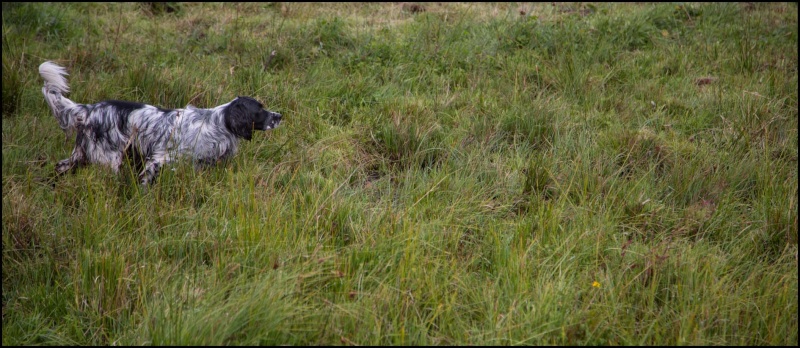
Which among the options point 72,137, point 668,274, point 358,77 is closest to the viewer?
point 668,274

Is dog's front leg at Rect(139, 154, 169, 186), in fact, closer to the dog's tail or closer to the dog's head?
the dog's head

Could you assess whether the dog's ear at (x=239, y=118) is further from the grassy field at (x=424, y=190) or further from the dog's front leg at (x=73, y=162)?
the dog's front leg at (x=73, y=162)

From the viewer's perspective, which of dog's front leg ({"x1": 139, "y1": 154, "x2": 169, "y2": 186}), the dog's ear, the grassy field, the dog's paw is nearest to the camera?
the grassy field

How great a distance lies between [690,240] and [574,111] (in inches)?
83.5

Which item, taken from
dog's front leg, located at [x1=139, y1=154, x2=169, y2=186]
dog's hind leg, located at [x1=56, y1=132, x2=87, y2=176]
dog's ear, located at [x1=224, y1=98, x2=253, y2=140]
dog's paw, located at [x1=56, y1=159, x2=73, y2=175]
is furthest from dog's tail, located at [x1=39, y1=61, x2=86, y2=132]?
dog's ear, located at [x1=224, y1=98, x2=253, y2=140]

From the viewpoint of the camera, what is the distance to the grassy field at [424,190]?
314cm

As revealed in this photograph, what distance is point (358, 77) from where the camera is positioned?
6645 millimetres

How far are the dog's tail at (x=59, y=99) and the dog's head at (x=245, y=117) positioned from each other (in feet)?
3.56

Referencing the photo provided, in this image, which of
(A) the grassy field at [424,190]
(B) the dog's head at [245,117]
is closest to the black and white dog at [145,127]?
(B) the dog's head at [245,117]

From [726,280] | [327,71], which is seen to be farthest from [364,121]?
[726,280]

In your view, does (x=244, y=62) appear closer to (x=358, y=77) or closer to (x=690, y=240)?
(x=358, y=77)

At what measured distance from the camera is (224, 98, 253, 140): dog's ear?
193 inches

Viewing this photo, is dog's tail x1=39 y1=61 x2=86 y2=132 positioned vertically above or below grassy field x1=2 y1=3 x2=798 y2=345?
above

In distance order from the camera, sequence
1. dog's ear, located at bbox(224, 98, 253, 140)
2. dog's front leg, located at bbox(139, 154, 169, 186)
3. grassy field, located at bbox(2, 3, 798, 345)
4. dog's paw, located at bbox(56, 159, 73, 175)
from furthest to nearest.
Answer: dog's ear, located at bbox(224, 98, 253, 140)
dog's paw, located at bbox(56, 159, 73, 175)
dog's front leg, located at bbox(139, 154, 169, 186)
grassy field, located at bbox(2, 3, 798, 345)
